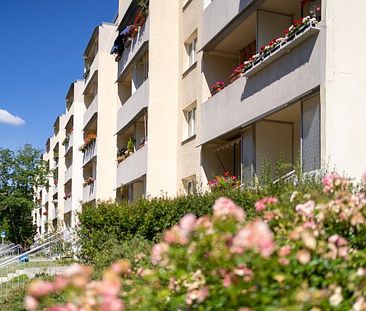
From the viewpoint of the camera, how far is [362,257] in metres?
3.74

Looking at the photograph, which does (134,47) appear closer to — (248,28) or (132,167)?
(132,167)

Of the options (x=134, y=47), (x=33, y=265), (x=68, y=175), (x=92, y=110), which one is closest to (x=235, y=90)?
(x=33, y=265)

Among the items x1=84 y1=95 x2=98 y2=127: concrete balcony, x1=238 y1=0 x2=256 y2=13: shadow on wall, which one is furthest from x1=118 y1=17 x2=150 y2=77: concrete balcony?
x1=238 y1=0 x2=256 y2=13: shadow on wall

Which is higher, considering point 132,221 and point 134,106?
point 134,106

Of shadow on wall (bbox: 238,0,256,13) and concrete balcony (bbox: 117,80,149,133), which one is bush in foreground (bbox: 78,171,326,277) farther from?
concrete balcony (bbox: 117,80,149,133)

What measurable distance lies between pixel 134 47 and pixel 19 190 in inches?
1159

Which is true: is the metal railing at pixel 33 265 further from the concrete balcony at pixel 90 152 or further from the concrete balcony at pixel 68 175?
the concrete balcony at pixel 68 175

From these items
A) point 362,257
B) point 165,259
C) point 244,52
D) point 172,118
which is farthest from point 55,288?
point 172,118

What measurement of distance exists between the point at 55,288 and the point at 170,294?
3.62ft

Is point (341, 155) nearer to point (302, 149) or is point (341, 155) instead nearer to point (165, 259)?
point (302, 149)

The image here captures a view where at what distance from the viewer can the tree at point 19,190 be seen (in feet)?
156

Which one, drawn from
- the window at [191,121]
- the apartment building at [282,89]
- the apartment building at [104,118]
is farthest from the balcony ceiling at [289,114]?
the apartment building at [104,118]

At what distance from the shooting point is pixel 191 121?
19375 mm

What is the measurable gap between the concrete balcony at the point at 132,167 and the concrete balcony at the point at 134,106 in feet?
5.63
